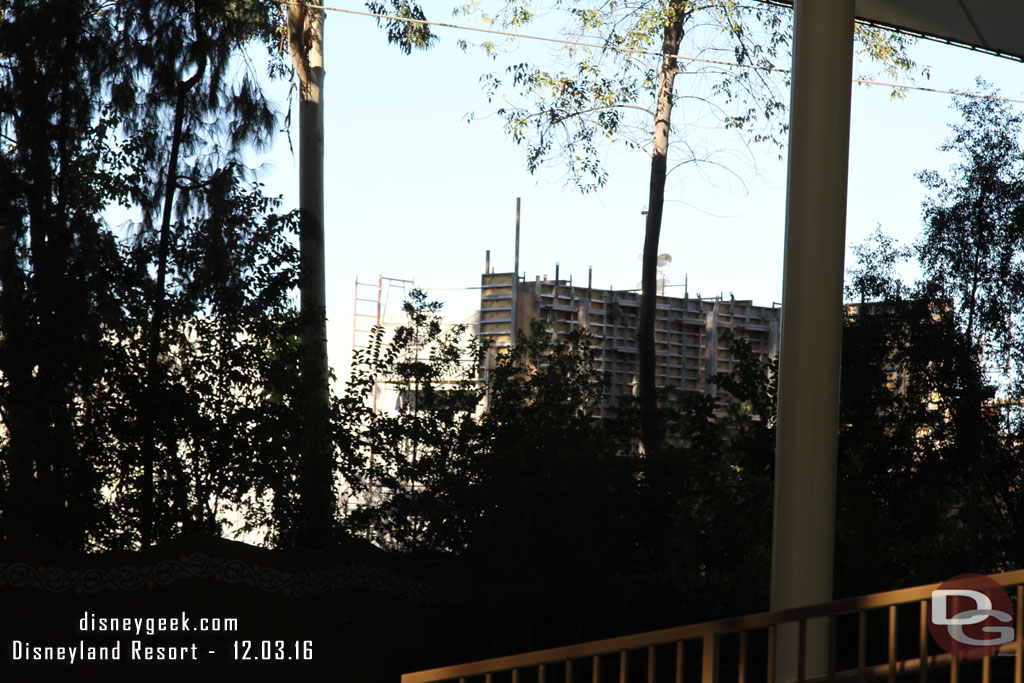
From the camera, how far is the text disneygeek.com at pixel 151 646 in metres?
7.30

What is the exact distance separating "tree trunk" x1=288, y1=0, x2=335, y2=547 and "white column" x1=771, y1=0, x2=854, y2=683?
480 cm

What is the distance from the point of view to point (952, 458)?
9.55 metres

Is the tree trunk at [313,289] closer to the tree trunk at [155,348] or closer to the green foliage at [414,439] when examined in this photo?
the green foliage at [414,439]

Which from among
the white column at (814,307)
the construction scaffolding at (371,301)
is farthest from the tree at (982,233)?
the construction scaffolding at (371,301)

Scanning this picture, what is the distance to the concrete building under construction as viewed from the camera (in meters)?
14.8

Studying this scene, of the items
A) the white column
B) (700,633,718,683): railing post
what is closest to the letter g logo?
(700,633,718,683): railing post

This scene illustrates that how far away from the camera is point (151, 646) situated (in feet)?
24.8

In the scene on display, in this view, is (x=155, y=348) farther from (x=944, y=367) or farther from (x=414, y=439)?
(x=944, y=367)

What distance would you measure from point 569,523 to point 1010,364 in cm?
440

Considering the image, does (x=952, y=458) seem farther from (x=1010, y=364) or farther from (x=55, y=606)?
(x=55, y=606)

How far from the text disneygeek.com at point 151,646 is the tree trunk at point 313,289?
1.28 meters

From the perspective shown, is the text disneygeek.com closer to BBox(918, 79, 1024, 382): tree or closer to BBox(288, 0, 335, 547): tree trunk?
BBox(288, 0, 335, 547): tree trunk

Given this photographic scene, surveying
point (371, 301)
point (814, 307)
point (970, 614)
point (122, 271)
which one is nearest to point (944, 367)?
point (814, 307)

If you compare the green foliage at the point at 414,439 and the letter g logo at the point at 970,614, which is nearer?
the letter g logo at the point at 970,614
